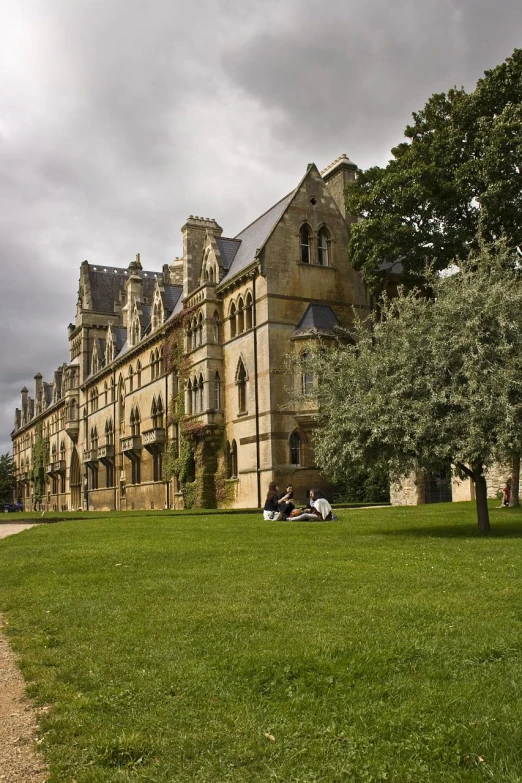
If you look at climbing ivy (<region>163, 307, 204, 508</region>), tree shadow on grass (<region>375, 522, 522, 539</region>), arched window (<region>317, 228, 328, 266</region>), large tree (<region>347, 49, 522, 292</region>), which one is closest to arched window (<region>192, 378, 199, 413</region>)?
climbing ivy (<region>163, 307, 204, 508</region>)

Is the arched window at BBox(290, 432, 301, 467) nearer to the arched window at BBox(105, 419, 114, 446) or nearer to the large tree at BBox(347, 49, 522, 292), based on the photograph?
the large tree at BBox(347, 49, 522, 292)

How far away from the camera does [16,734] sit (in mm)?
5555

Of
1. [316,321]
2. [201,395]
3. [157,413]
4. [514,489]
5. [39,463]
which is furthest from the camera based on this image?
[39,463]

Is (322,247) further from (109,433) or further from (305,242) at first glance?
(109,433)

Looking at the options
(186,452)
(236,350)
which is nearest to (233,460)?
(186,452)

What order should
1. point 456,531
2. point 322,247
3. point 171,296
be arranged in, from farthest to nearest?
point 171,296 → point 322,247 → point 456,531

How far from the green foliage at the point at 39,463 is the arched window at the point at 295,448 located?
65.2 m

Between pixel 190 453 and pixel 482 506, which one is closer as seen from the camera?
pixel 482 506

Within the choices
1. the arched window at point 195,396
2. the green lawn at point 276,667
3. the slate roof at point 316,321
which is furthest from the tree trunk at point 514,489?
the arched window at point 195,396

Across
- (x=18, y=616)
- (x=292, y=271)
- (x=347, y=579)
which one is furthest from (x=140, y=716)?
(x=292, y=271)

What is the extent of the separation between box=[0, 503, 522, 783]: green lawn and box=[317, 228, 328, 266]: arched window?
27.2 meters

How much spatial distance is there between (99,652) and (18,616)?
2402 mm

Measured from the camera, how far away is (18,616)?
9.40 m

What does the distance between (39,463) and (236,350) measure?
217ft
